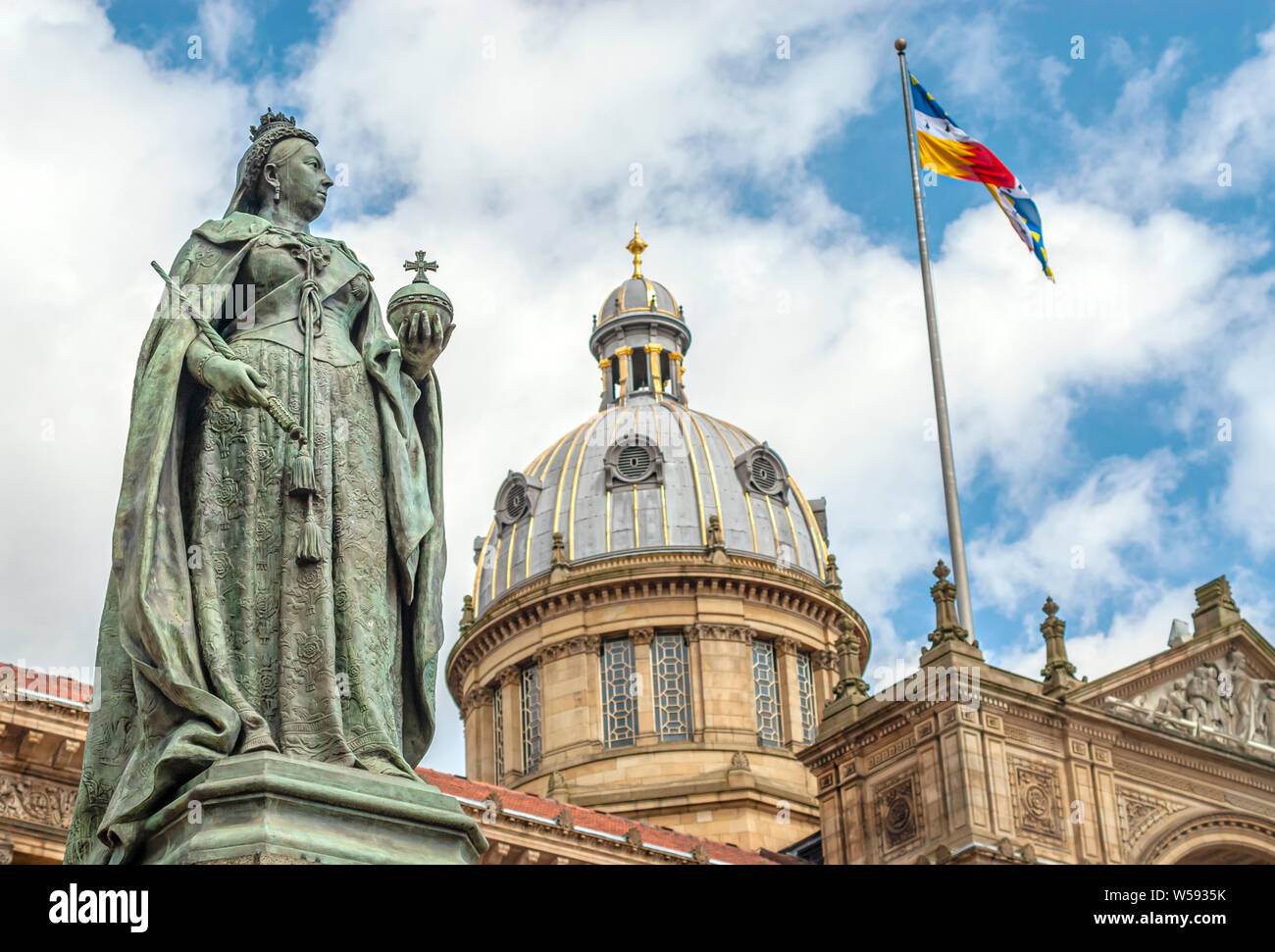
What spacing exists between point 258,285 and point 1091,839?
36414mm

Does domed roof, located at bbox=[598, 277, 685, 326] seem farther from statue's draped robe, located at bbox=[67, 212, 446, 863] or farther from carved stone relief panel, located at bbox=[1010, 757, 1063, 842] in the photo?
Result: statue's draped robe, located at bbox=[67, 212, 446, 863]

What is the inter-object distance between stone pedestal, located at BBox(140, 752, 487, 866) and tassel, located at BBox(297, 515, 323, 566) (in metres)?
0.85

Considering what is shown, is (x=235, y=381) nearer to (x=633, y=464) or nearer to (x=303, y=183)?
(x=303, y=183)

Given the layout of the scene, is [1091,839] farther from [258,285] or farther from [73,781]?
[258,285]

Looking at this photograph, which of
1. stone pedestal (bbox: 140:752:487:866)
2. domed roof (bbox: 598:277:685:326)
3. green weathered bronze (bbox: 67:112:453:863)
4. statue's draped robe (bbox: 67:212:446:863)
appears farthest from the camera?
domed roof (bbox: 598:277:685:326)

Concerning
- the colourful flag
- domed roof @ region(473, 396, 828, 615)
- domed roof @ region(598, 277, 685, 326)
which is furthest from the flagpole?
domed roof @ region(598, 277, 685, 326)

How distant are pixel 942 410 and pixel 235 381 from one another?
31943mm

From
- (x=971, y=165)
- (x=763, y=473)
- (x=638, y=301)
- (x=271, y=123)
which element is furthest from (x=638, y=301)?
(x=271, y=123)

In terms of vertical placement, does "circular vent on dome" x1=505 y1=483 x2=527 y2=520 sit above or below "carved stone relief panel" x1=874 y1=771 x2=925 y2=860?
above

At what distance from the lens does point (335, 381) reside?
7.81m

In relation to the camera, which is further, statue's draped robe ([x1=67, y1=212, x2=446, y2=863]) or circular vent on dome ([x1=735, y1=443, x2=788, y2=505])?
circular vent on dome ([x1=735, y1=443, x2=788, y2=505])

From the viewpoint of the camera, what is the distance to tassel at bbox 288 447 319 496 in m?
7.32

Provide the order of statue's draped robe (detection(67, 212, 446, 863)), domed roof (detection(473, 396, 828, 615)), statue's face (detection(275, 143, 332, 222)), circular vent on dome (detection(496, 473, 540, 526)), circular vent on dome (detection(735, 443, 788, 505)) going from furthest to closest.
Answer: circular vent on dome (detection(496, 473, 540, 526)) < circular vent on dome (detection(735, 443, 788, 505)) < domed roof (detection(473, 396, 828, 615)) < statue's face (detection(275, 143, 332, 222)) < statue's draped robe (detection(67, 212, 446, 863))
